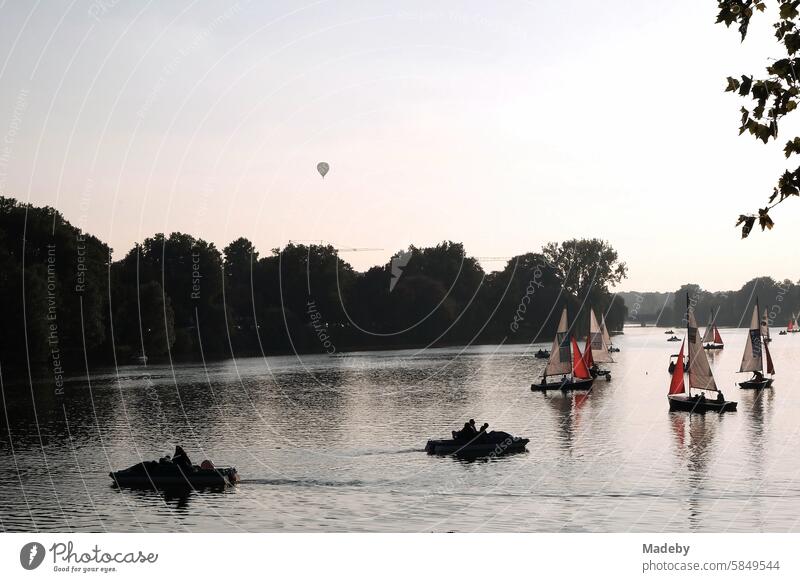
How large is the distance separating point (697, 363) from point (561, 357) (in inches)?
1084

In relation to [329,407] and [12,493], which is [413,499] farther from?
[329,407]

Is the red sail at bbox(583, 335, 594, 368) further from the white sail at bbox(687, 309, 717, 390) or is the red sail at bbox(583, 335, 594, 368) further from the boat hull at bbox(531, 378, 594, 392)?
the white sail at bbox(687, 309, 717, 390)

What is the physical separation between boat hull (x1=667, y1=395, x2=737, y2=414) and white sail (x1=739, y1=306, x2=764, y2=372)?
23.8 m

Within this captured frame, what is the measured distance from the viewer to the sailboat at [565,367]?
113500mm

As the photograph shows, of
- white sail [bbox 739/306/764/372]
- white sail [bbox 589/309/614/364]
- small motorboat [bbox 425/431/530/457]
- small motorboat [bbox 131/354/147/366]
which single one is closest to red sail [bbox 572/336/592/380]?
white sail [bbox 739/306/764/372]

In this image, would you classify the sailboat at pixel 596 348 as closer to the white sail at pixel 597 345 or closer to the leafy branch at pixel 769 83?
the white sail at pixel 597 345

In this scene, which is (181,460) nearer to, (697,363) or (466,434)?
(466,434)

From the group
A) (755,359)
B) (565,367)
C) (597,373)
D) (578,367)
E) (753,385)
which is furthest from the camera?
(597,373)

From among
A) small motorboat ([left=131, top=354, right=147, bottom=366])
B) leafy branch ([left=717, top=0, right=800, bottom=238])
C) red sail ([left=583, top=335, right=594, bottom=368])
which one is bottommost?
small motorboat ([left=131, top=354, right=147, bottom=366])

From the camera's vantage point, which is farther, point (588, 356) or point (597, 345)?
point (597, 345)

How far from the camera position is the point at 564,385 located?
368 ft

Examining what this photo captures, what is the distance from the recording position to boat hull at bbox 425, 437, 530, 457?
64.2m

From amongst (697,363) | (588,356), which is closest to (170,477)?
(697,363)

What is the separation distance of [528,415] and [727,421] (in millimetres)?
17446
